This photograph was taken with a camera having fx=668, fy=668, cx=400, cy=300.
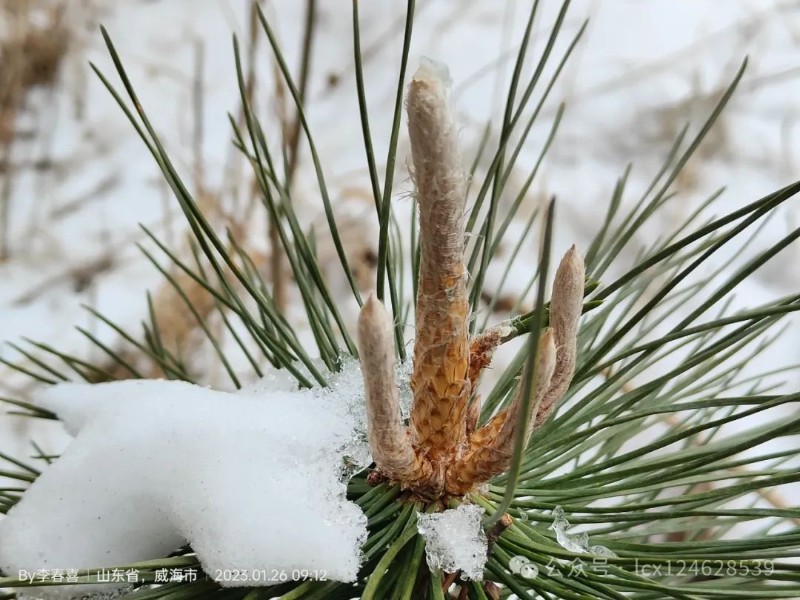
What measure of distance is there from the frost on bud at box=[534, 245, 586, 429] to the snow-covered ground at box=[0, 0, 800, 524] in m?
0.61

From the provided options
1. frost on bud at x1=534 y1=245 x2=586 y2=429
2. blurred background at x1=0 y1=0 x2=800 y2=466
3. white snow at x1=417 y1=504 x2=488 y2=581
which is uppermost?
blurred background at x1=0 y1=0 x2=800 y2=466

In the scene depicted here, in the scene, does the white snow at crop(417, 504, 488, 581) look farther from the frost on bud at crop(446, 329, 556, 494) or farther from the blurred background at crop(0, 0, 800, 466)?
the blurred background at crop(0, 0, 800, 466)

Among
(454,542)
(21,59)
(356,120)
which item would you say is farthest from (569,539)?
(21,59)

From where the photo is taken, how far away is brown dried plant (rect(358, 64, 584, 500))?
0.16 metres

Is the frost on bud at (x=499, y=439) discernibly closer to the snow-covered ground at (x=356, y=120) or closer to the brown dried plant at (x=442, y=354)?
the brown dried plant at (x=442, y=354)

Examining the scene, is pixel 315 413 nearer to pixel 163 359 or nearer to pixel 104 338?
pixel 163 359

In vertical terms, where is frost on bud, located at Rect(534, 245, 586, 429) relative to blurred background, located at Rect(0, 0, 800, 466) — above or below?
below

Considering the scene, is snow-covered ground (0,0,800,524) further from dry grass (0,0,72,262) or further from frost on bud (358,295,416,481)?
frost on bud (358,295,416,481)

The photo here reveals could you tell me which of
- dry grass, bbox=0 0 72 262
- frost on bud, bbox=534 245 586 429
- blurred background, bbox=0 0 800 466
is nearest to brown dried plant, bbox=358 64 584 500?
frost on bud, bbox=534 245 586 429

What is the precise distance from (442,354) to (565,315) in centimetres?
5

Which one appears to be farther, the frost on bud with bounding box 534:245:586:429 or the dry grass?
the dry grass

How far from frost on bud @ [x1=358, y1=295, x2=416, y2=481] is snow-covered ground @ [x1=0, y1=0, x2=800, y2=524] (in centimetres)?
61

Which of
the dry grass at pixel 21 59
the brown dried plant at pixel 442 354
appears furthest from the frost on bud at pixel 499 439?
the dry grass at pixel 21 59

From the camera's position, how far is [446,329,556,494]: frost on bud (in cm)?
16
